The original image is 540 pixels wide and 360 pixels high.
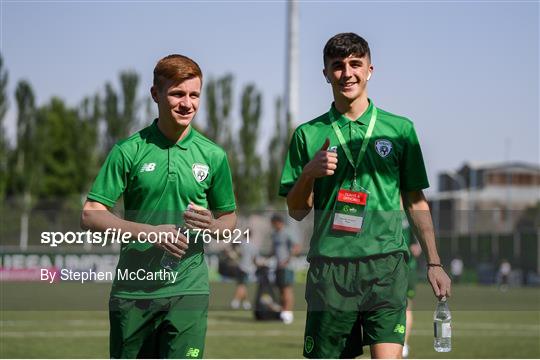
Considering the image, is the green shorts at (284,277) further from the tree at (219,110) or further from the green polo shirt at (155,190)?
the tree at (219,110)

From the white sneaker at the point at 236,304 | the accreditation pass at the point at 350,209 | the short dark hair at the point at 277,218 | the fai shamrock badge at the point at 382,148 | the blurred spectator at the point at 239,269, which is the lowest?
the white sneaker at the point at 236,304

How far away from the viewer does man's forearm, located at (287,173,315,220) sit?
607cm

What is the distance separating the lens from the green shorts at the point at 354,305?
20.8 feet

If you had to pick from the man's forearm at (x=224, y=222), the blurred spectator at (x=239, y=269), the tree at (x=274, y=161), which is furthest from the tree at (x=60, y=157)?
the man's forearm at (x=224, y=222)

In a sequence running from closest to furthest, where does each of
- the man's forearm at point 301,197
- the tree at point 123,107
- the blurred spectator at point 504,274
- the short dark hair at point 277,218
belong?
the man's forearm at point 301,197 → the short dark hair at point 277,218 → the blurred spectator at point 504,274 → the tree at point 123,107

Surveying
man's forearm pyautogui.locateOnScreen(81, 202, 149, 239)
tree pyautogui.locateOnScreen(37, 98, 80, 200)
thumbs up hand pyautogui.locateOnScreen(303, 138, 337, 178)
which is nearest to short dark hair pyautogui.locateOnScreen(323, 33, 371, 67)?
thumbs up hand pyautogui.locateOnScreen(303, 138, 337, 178)

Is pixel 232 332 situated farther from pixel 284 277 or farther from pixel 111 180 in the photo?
pixel 111 180

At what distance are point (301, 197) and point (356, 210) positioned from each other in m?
0.35

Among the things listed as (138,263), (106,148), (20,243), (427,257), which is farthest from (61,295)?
(106,148)

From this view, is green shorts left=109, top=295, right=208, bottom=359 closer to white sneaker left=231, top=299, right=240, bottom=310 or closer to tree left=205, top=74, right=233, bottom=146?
white sneaker left=231, top=299, right=240, bottom=310

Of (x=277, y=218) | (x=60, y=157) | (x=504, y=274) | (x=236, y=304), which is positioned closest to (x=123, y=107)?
(x=60, y=157)

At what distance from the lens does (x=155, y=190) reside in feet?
20.8

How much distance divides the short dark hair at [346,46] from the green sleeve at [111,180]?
1.35 m

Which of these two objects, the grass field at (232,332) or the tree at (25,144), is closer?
the grass field at (232,332)
